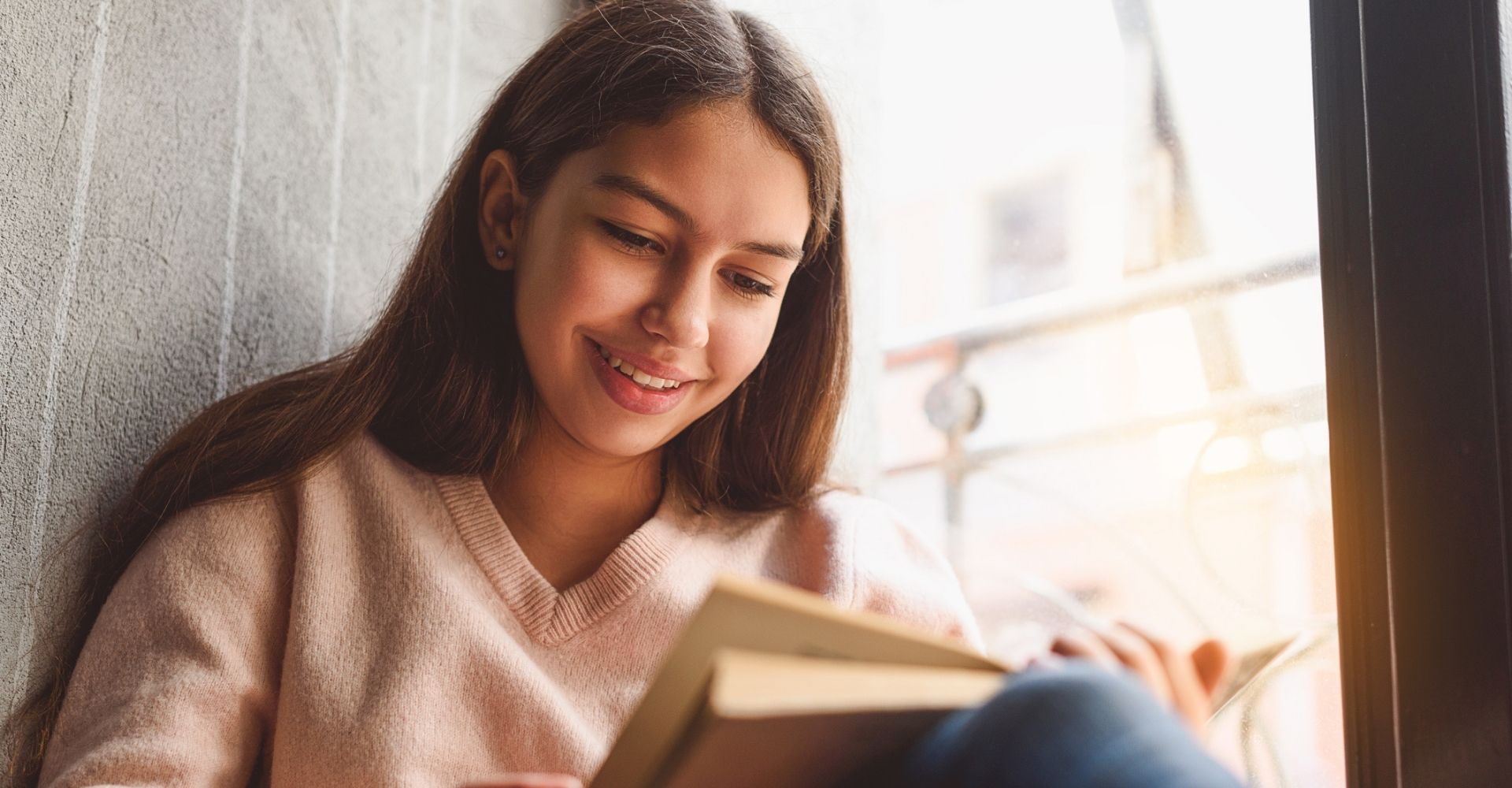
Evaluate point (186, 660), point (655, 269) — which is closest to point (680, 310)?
point (655, 269)

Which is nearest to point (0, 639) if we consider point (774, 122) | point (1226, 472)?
point (774, 122)

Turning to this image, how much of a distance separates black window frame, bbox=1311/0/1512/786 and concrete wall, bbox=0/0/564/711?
3.11 feet

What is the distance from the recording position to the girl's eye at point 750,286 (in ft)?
3.56

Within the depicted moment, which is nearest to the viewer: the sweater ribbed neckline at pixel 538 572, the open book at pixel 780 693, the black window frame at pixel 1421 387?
the open book at pixel 780 693

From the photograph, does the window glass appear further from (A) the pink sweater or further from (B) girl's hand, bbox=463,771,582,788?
(B) girl's hand, bbox=463,771,582,788

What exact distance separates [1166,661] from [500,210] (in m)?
0.71

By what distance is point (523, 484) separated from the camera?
3.84 feet

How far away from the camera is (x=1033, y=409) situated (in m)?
1.46

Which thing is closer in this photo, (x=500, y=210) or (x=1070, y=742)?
(x=1070, y=742)

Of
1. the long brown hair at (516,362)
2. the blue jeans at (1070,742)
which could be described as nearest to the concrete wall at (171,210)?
the long brown hair at (516,362)

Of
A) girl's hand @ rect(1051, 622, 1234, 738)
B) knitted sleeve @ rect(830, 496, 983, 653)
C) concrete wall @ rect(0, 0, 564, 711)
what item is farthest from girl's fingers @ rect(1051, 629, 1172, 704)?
concrete wall @ rect(0, 0, 564, 711)

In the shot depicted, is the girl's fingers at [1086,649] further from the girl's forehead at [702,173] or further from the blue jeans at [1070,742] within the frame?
the girl's forehead at [702,173]

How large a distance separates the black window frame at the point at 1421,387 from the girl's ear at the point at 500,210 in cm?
69

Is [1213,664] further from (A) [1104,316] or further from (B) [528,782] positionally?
(A) [1104,316]
